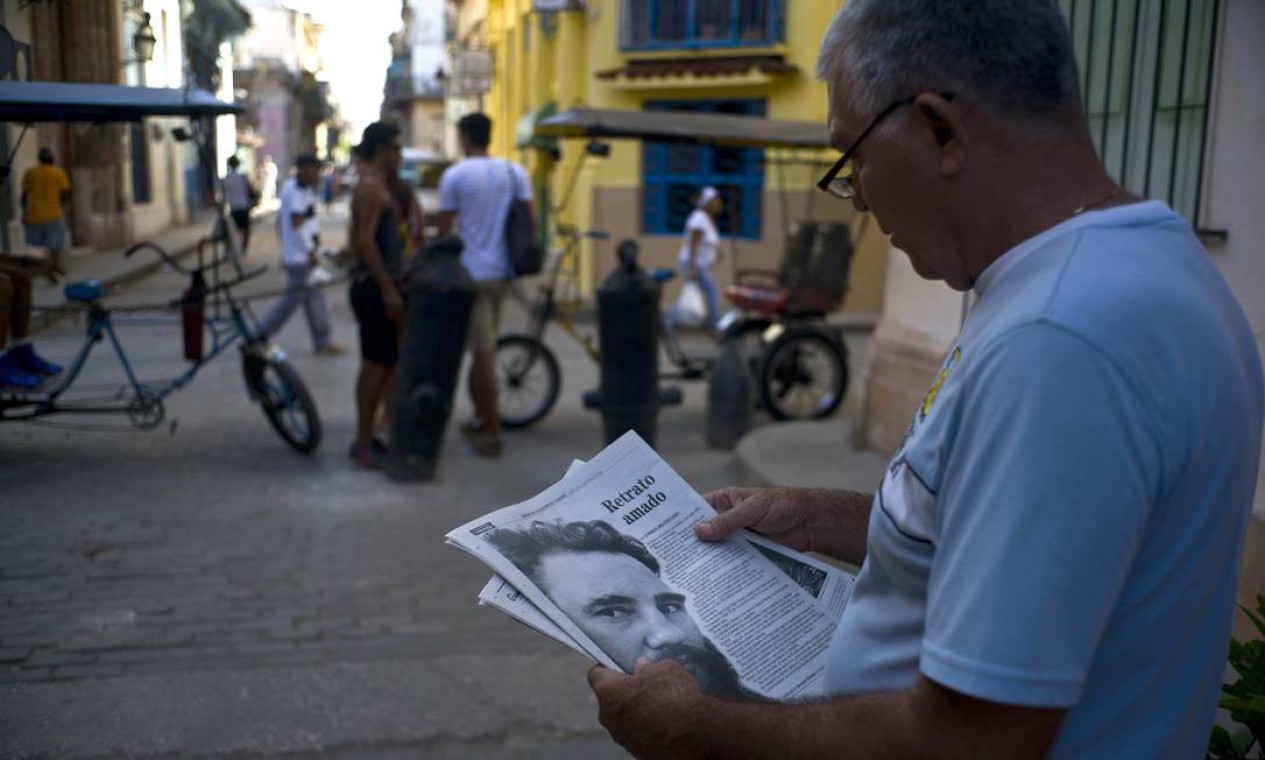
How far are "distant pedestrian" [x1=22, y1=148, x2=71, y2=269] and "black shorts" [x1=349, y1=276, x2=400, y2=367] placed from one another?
15.9 feet

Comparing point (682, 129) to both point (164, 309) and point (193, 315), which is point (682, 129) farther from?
point (164, 309)

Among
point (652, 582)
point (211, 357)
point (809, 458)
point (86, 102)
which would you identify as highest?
point (86, 102)

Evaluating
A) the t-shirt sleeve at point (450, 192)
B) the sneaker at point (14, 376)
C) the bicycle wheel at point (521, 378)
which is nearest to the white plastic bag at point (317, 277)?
the bicycle wheel at point (521, 378)

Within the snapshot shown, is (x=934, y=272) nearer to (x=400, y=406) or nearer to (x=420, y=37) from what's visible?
(x=400, y=406)

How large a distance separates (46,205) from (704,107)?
1539 centimetres

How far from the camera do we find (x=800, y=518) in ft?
6.09

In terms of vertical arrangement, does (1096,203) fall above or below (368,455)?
above

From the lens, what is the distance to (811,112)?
16.0 m

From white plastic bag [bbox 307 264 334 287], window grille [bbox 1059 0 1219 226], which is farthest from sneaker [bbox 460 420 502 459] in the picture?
window grille [bbox 1059 0 1219 226]

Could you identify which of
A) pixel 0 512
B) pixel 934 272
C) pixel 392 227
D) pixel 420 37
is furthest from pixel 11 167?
pixel 420 37

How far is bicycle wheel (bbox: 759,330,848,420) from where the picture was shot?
920 cm

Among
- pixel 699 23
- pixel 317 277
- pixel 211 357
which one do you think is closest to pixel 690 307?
pixel 317 277

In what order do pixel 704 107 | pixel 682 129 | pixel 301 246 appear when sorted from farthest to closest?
pixel 704 107 → pixel 301 246 → pixel 682 129

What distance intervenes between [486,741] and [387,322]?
401cm
